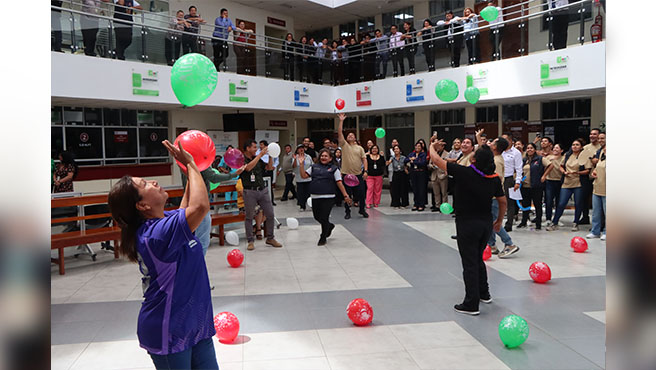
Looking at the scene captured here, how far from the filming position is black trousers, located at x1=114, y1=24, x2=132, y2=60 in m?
11.4

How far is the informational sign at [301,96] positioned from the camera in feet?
52.1

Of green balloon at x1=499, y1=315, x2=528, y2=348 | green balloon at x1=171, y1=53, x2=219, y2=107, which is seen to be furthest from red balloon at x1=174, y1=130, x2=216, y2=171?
green balloon at x1=499, y1=315, x2=528, y2=348

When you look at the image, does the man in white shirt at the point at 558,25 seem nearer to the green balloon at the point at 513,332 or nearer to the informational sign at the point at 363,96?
the informational sign at the point at 363,96

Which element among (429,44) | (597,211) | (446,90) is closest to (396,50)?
(429,44)

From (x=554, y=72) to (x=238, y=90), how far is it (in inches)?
328

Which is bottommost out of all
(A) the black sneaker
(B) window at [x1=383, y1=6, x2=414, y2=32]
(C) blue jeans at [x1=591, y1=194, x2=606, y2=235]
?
(A) the black sneaker

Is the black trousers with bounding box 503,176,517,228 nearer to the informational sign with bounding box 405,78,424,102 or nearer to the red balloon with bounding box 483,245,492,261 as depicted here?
the red balloon with bounding box 483,245,492,261

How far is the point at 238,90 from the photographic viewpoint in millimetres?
14047

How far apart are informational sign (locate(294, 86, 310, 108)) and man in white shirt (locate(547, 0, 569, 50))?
7.68 meters

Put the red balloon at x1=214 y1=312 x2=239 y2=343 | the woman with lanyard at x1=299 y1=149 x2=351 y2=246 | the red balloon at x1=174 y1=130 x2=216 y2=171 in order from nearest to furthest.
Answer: the red balloon at x1=174 y1=130 x2=216 y2=171, the red balloon at x1=214 y1=312 x2=239 y2=343, the woman with lanyard at x1=299 y1=149 x2=351 y2=246

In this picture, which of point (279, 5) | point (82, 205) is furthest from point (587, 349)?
point (279, 5)

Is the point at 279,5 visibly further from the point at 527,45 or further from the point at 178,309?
the point at 178,309

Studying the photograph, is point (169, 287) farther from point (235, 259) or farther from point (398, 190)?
point (398, 190)
